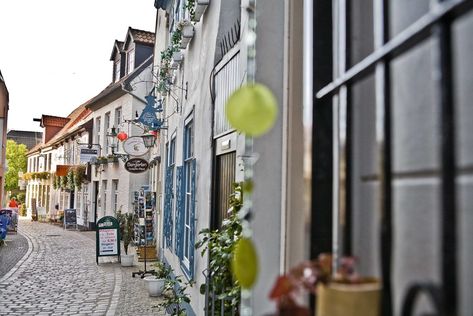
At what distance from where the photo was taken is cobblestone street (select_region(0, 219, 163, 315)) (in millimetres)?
6922

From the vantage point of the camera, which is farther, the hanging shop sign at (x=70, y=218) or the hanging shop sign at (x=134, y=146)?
the hanging shop sign at (x=70, y=218)

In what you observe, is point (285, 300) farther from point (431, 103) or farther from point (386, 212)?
point (431, 103)

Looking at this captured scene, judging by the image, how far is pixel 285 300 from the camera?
2.49 feet

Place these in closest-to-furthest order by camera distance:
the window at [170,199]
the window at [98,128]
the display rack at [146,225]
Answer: the window at [170,199] → the display rack at [146,225] → the window at [98,128]

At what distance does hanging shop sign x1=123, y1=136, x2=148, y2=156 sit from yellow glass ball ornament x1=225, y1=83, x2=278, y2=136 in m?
11.7

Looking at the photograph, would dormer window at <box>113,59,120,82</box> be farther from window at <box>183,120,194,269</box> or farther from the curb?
window at <box>183,120,194,269</box>

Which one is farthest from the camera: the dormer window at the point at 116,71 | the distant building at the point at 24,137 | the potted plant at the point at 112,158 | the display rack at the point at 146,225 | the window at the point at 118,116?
the distant building at the point at 24,137

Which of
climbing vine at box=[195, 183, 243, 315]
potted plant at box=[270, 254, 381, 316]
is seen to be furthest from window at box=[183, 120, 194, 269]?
potted plant at box=[270, 254, 381, 316]

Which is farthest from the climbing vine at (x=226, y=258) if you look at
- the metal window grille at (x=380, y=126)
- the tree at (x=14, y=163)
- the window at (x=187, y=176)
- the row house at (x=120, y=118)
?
the tree at (x=14, y=163)

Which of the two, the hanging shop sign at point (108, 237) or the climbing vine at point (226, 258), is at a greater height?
the climbing vine at point (226, 258)

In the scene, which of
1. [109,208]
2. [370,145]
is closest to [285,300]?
Result: [370,145]

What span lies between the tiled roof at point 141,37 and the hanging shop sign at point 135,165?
7.76 meters

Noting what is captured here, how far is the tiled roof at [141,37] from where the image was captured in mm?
18734

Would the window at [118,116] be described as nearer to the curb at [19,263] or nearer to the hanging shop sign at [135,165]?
the curb at [19,263]
